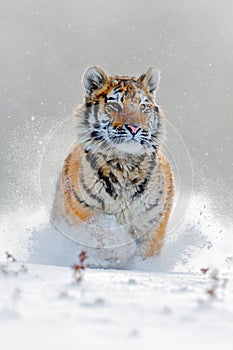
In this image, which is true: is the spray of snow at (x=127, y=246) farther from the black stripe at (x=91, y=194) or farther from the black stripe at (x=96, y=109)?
the black stripe at (x=96, y=109)

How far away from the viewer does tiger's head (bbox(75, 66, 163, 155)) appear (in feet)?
28.4

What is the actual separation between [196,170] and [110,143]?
1175 cm

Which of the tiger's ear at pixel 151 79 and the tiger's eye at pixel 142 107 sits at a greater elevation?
the tiger's ear at pixel 151 79

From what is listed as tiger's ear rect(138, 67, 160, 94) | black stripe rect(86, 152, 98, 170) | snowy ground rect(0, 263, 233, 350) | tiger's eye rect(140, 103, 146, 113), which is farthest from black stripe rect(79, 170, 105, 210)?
snowy ground rect(0, 263, 233, 350)

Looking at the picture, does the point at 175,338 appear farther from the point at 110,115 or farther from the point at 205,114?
the point at 205,114

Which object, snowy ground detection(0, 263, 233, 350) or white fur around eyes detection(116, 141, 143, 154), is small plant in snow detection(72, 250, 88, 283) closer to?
snowy ground detection(0, 263, 233, 350)

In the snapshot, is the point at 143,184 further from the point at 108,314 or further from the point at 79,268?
the point at 108,314

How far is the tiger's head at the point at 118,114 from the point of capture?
28.4ft

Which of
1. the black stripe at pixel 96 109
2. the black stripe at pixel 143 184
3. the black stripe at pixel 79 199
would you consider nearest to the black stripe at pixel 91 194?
the black stripe at pixel 79 199

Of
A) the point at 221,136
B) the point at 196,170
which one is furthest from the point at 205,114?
the point at 196,170

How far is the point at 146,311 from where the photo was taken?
11.0ft

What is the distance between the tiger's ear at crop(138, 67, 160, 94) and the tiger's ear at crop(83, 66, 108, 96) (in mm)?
602

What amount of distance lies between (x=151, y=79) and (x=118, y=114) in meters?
1.29

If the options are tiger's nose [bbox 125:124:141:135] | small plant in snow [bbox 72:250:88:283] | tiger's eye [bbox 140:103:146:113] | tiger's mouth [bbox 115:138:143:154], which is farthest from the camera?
tiger's eye [bbox 140:103:146:113]
